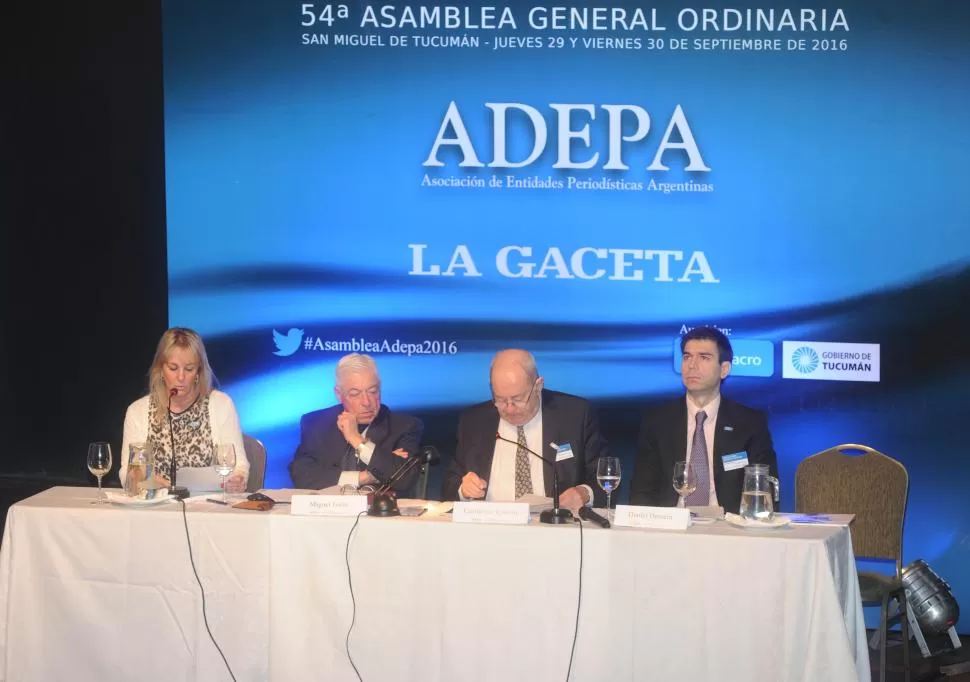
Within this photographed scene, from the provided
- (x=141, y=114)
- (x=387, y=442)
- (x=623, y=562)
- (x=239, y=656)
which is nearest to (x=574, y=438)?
(x=387, y=442)

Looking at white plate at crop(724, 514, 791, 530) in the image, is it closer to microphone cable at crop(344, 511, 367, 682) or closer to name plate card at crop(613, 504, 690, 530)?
name plate card at crop(613, 504, 690, 530)

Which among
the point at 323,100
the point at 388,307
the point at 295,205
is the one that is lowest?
the point at 388,307

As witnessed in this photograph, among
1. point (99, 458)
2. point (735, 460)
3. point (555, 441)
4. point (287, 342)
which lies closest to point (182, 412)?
point (99, 458)

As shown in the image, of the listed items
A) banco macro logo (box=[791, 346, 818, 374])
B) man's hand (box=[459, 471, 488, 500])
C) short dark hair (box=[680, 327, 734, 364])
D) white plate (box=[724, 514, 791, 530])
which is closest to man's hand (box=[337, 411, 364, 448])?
man's hand (box=[459, 471, 488, 500])

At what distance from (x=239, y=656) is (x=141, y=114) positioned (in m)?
3.58

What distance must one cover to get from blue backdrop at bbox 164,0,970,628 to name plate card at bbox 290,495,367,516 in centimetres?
195

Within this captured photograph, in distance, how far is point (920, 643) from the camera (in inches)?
195

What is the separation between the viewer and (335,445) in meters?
4.94

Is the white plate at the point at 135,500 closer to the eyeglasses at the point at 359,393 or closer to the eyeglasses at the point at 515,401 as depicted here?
the eyeglasses at the point at 359,393

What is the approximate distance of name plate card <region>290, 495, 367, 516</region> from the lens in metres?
3.76

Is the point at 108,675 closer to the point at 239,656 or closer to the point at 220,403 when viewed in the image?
the point at 239,656

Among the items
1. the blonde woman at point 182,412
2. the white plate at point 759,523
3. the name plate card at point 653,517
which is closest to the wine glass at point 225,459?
the blonde woman at point 182,412

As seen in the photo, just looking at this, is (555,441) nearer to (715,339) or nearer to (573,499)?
(573,499)

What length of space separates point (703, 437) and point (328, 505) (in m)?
1.69
